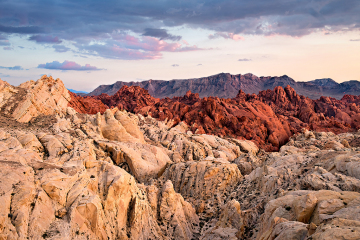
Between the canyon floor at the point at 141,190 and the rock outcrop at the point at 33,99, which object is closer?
the canyon floor at the point at 141,190

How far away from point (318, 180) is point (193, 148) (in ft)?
140

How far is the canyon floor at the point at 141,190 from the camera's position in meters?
23.0

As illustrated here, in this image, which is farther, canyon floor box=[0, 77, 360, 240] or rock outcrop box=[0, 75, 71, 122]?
rock outcrop box=[0, 75, 71, 122]

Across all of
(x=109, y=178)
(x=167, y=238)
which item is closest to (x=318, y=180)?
(x=167, y=238)

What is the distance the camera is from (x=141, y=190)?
39031mm

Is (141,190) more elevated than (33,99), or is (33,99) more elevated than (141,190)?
(33,99)

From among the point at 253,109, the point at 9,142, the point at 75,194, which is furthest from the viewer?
the point at 253,109

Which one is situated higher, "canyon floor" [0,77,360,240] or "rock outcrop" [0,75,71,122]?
"rock outcrop" [0,75,71,122]

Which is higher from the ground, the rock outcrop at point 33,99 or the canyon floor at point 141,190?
the rock outcrop at point 33,99

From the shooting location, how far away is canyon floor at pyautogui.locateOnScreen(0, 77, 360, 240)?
Answer: 23.0m

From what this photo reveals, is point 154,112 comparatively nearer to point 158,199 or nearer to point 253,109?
point 253,109

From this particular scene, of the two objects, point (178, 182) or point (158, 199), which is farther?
point (178, 182)

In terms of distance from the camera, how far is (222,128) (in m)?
125

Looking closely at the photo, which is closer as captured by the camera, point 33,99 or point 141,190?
point 141,190
